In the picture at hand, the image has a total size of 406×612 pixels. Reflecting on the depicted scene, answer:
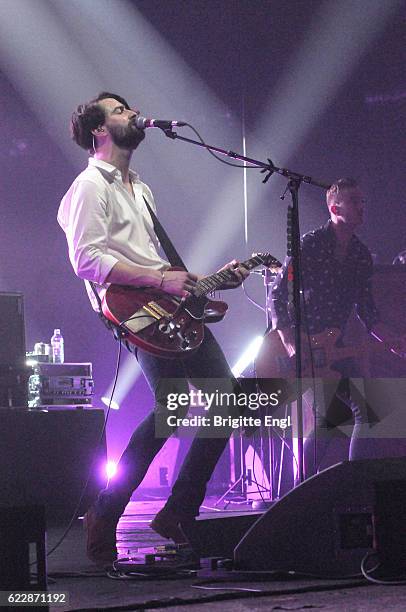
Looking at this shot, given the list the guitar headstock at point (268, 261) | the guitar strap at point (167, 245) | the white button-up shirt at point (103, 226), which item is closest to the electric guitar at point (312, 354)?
the guitar headstock at point (268, 261)

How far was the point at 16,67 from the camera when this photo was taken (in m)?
7.68

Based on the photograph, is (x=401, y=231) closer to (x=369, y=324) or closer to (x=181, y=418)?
(x=369, y=324)

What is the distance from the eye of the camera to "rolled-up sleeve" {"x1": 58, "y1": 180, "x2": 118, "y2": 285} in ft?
A: 12.5

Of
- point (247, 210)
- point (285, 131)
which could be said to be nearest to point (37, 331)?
point (247, 210)

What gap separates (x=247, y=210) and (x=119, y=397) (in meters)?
1.90

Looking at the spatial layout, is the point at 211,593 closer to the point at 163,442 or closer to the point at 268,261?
the point at 163,442

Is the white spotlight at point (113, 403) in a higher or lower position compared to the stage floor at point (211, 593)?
higher

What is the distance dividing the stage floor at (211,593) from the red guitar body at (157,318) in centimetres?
80

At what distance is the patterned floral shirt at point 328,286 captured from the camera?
5.50 metres

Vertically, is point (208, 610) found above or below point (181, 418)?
below

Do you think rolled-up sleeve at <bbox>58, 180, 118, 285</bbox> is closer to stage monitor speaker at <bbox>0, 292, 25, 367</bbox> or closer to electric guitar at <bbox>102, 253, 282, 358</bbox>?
electric guitar at <bbox>102, 253, 282, 358</bbox>

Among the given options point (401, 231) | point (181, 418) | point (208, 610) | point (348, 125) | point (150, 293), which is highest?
point (348, 125)

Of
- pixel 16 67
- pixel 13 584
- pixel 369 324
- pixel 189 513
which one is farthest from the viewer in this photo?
pixel 16 67

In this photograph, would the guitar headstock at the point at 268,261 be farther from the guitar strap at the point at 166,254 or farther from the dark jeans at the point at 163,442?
the dark jeans at the point at 163,442
